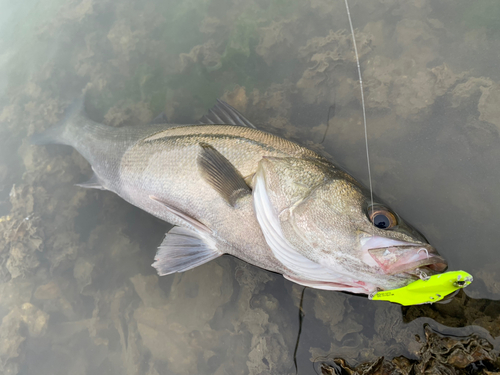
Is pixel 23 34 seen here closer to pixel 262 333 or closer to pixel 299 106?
pixel 299 106

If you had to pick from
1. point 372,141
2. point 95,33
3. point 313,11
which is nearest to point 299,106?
point 372,141

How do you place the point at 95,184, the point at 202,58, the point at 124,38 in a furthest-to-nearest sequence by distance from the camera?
the point at 124,38 → the point at 202,58 → the point at 95,184

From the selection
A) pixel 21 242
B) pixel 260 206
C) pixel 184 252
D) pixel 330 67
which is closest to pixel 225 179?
pixel 260 206

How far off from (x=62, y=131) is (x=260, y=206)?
108 inches

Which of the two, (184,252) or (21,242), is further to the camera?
(21,242)

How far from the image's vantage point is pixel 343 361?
6.54 feet

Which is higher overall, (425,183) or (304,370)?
(425,183)

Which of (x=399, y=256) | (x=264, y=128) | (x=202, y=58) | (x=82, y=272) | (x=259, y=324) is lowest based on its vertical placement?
(x=82, y=272)

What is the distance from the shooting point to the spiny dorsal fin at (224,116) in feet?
7.98

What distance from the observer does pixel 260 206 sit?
1.83m

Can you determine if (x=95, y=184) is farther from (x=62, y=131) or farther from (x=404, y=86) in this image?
(x=404, y=86)

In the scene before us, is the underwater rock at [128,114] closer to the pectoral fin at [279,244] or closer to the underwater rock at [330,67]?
the underwater rock at [330,67]

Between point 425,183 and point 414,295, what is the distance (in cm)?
99

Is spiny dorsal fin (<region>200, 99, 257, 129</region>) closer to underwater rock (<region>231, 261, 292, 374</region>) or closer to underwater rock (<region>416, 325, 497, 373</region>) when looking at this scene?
underwater rock (<region>231, 261, 292, 374</region>)
